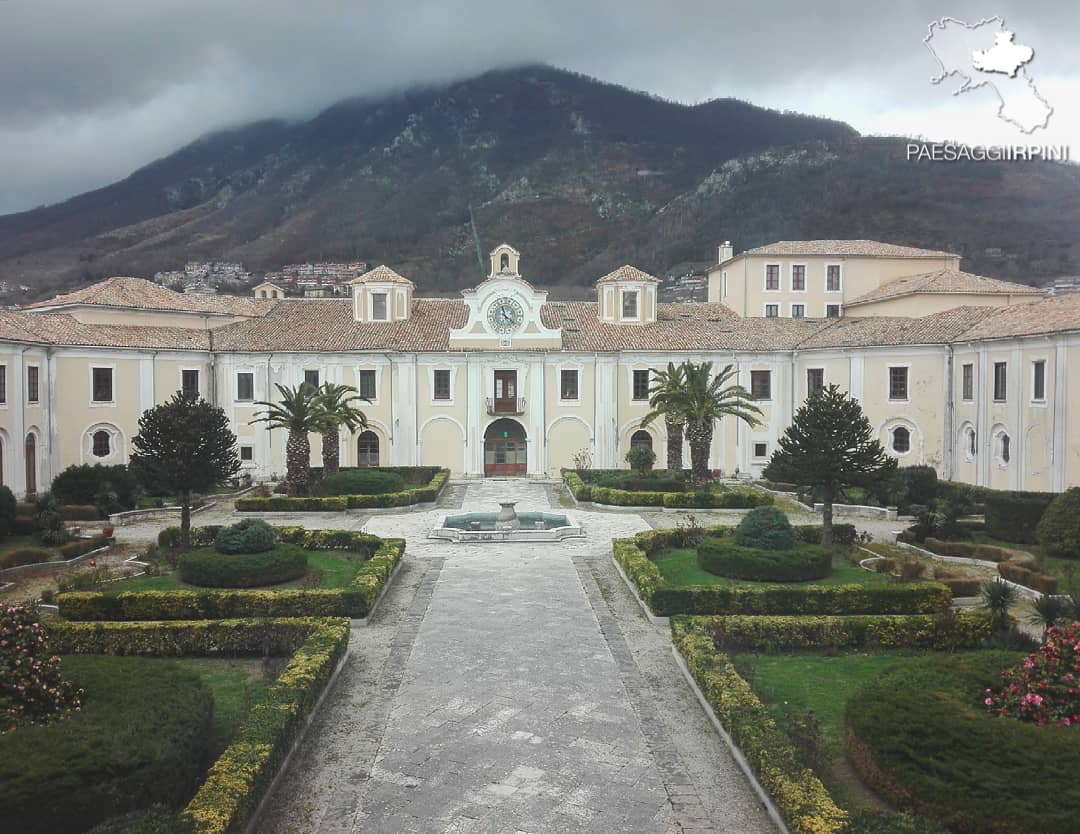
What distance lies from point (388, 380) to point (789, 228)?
46.2 metres

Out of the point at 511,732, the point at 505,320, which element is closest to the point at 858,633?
the point at 511,732

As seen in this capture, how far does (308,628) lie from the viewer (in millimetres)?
13234

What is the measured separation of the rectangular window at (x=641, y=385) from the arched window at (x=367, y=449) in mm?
11293

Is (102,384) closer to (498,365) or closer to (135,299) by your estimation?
(135,299)

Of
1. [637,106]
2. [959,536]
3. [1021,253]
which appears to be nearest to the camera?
[959,536]

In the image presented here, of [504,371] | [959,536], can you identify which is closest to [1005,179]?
[504,371]

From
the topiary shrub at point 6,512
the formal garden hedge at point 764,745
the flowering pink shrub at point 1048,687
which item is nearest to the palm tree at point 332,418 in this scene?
the topiary shrub at point 6,512

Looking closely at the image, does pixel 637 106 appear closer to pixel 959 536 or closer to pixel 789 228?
pixel 789 228

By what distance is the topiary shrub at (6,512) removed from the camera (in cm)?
2236

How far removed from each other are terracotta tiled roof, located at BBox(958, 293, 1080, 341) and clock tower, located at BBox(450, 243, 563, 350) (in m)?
16.3

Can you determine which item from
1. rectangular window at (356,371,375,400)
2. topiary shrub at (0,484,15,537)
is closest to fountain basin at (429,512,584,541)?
topiary shrub at (0,484,15,537)

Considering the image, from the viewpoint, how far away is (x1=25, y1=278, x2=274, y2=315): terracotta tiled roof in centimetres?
3728

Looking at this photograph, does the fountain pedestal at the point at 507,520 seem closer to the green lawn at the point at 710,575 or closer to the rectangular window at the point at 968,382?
the green lawn at the point at 710,575

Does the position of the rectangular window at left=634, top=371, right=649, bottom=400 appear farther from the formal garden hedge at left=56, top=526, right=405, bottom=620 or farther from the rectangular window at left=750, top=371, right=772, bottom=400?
the formal garden hedge at left=56, top=526, right=405, bottom=620
